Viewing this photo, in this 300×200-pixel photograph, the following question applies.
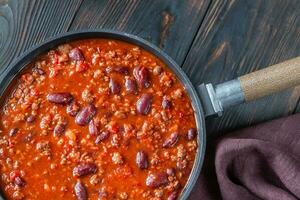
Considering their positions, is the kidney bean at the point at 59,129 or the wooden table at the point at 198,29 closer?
the kidney bean at the point at 59,129

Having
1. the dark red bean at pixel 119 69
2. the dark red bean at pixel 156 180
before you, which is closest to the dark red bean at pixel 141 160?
the dark red bean at pixel 156 180

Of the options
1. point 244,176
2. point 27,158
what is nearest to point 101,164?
point 27,158

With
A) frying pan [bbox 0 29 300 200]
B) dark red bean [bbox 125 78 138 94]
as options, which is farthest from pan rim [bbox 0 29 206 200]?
dark red bean [bbox 125 78 138 94]

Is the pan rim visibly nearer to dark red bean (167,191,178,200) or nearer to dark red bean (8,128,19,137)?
dark red bean (167,191,178,200)

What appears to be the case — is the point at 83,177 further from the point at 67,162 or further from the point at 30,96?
the point at 30,96

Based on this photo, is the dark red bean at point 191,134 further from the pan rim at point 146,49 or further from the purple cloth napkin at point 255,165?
the purple cloth napkin at point 255,165

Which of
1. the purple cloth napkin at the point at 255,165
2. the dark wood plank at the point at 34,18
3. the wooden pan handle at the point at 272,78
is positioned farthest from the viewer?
the dark wood plank at the point at 34,18
